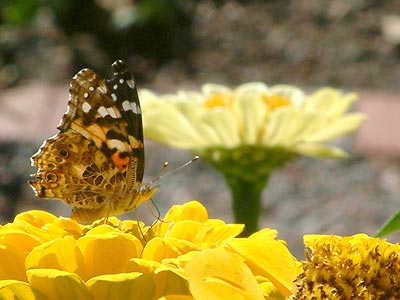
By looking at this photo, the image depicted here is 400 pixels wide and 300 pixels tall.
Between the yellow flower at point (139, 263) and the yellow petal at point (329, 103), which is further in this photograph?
the yellow petal at point (329, 103)

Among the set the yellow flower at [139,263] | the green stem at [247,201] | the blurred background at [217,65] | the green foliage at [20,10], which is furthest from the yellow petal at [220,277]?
the green foliage at [20,10]

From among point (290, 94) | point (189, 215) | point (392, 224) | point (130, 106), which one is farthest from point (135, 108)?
point (290, 94)

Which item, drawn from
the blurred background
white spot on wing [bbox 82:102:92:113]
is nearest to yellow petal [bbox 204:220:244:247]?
white spot on wing [bbox 82:102:92:113]

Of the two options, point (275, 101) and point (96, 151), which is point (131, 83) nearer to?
point (96, 151)

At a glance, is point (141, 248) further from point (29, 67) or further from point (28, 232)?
point (29, 67)

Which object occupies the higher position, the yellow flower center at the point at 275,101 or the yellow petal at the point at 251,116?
the yellow flower center at the point at 275,101

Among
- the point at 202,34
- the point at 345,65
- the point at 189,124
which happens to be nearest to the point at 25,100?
the point at 202,34

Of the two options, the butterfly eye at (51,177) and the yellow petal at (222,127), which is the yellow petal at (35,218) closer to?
the butterfly eye at (51,177)
